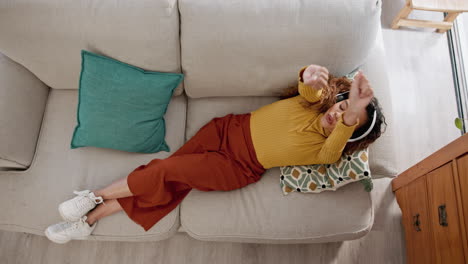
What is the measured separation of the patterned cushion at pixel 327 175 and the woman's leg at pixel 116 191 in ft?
2.22

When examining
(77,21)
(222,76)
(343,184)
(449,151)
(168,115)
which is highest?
(77,21)

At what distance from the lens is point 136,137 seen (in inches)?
55.7

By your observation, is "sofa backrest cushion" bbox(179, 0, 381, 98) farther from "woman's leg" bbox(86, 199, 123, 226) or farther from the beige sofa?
"woman's leg" bbox(86, 199, 123, 226)

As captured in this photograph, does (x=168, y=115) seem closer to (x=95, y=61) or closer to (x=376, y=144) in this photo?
(x=95, y=61)

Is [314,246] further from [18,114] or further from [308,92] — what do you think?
[18,114]

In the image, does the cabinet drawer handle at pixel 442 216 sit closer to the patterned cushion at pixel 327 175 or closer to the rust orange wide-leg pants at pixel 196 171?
the patterned cushion at pixel 327 175

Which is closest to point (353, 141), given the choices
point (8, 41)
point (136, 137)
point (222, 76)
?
point (222, 76)

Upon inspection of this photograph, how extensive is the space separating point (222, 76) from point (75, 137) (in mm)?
716

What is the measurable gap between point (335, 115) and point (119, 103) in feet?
2.95

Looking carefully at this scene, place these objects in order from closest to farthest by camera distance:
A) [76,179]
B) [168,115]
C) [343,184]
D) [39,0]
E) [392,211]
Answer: [39,0], [343,184], [76,179], [168,115], [392,211]

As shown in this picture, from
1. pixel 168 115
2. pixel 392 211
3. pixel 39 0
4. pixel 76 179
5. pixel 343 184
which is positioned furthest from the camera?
pixel 392 211

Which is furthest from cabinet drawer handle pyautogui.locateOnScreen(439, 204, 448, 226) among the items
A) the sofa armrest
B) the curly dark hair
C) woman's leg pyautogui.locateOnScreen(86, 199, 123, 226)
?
the sofa armrest

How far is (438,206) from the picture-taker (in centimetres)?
132

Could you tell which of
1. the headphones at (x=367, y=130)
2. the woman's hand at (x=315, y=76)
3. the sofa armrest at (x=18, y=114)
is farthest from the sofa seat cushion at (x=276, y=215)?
the sofa armrest at (x=18, y=114)
